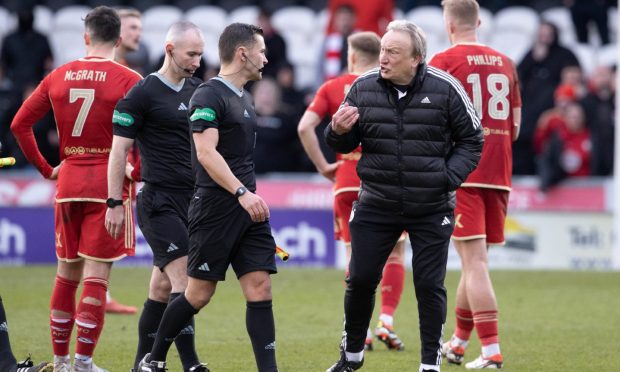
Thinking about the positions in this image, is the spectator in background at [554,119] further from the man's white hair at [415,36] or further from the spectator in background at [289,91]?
the man's white hair at [415,36]

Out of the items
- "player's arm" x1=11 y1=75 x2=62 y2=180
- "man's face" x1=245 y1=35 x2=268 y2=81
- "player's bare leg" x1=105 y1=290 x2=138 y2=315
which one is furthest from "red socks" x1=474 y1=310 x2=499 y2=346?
"player's bare leg" x1=105 y1=290 x2=138 y2=315

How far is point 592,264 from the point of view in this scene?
17.4 m

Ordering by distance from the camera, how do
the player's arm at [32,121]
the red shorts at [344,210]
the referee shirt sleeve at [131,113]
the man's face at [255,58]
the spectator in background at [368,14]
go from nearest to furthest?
the man's face at [255,58]
the referee shirt sleeve at [131,113]
the player's arm at [32,121]
the red shorts at [344,210]
the spectator in background at [368,14]

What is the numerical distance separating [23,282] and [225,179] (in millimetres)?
8102

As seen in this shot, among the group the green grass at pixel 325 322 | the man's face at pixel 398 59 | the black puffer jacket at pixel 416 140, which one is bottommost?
the green grass at pixel 325 322

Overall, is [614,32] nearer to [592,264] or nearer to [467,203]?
[592,264]

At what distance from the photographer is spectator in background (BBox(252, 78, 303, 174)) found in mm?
18938

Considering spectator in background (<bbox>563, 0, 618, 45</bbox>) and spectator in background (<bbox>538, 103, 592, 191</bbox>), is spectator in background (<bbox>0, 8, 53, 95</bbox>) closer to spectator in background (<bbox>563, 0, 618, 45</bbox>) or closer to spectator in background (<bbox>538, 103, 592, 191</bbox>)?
spectator in background (<bbox>538, 103, 592, 191</bbox>)

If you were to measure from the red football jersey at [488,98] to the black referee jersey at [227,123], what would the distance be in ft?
7.32

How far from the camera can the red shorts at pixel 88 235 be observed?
8648mm

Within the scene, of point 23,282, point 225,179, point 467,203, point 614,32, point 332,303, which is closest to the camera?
point 225,179

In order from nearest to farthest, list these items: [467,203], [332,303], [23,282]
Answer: [467,203]
[332,303]
[23,282]

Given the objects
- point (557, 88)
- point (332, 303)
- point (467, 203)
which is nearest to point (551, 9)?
point (557, 88)

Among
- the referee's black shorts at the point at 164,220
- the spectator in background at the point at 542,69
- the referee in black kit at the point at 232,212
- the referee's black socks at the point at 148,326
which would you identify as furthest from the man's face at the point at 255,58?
the spectator in background at the point at 542,69
